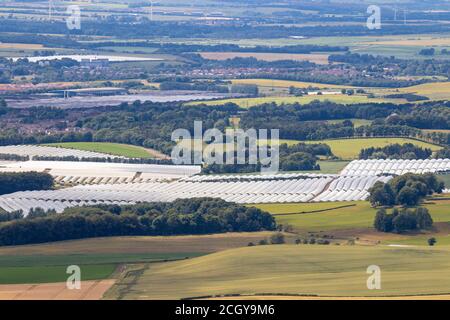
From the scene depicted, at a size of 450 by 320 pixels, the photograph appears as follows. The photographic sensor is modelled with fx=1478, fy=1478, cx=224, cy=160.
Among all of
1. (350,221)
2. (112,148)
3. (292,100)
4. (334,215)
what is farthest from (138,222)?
(292,100)

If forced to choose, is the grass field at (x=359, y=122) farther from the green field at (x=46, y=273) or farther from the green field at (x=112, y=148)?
the green field at (x=46, y=273)

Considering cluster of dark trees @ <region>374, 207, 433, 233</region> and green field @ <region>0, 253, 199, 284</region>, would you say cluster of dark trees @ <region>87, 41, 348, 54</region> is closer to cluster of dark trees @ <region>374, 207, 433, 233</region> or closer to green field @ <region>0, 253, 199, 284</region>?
cluster of dark trees @ <region>374, 207, 433, 233</region>

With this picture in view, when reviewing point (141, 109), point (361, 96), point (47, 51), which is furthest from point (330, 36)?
point (141, 109)

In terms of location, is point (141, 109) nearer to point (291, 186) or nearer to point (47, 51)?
point (291, 186)

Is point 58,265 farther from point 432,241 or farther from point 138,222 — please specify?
point 432,241

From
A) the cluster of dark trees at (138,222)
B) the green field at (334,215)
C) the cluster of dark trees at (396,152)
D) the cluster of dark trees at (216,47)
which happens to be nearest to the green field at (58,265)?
the cluster of dark trees at (138,222)

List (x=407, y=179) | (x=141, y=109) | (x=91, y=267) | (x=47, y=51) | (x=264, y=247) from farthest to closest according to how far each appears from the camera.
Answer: (x=47, y=51) < (x=141, y=109) < (x=407, y=179) < (x=264, y=247) < (x=91, y=267)

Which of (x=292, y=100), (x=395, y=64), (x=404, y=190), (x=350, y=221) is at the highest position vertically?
(x=395, y=64)
